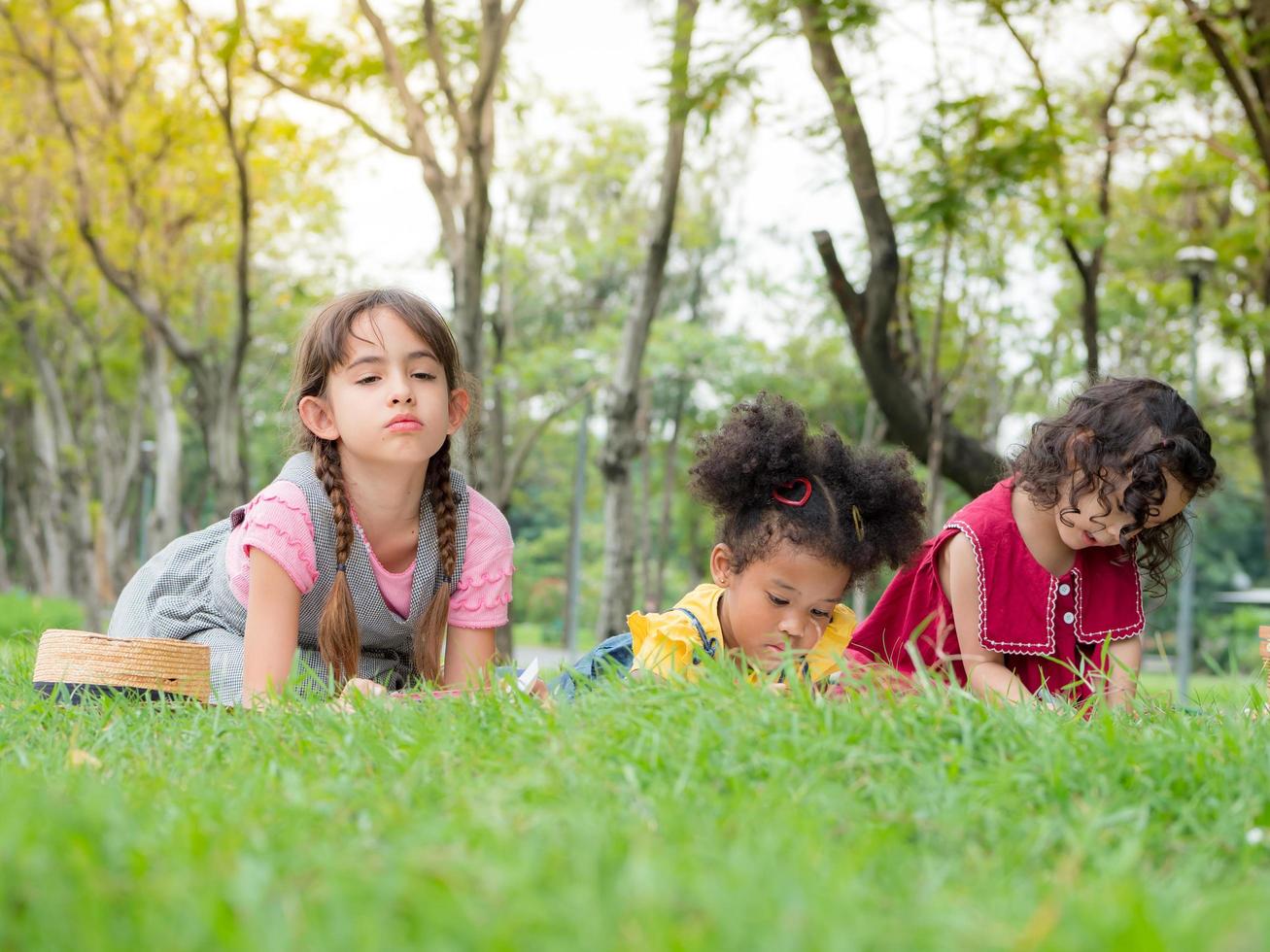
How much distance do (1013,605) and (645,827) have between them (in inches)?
106

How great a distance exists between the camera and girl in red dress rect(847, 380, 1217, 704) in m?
3.92

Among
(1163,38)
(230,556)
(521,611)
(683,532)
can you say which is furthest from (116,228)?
(521,611)

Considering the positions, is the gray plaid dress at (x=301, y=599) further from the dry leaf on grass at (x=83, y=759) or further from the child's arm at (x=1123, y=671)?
the child's arm at (x=1123, y=671)

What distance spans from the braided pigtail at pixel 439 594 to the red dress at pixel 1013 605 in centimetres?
130

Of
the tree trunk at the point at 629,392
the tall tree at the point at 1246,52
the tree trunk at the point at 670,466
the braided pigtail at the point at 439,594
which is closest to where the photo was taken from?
the braided pigtail at the point at 439,594

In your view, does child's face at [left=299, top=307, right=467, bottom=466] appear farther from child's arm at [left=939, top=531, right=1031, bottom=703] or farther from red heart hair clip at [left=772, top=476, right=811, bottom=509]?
child's arm at [left=939, top=531, right=1031, bottom=703]

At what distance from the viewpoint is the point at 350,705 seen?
9.80 ft

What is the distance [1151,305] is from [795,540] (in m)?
19.6

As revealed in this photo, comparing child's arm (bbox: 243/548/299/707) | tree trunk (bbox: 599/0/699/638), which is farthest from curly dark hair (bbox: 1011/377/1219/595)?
tree trunk (bbox: 599/0/699/638)

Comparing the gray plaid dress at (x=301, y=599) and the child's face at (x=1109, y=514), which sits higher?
the child's face at (x=1109, y=514)

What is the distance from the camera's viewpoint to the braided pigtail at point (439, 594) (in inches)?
162

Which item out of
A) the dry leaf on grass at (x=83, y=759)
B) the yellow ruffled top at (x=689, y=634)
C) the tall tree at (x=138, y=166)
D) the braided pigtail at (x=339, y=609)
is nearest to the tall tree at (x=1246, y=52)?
the yellow ruffled top at (x=689, y=634)

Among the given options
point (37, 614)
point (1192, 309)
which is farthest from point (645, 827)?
point (37, 614)

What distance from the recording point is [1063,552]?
430 cm
